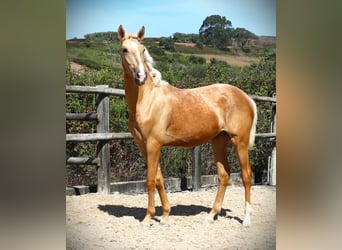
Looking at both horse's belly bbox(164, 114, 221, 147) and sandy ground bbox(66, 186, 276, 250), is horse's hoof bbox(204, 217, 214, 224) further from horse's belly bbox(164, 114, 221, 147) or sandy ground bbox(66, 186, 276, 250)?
horse's belly bbox(164, 114, 221, 147)

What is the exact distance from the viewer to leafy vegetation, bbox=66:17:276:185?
74.0 inches

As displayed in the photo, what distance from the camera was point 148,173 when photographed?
1925 millimetres

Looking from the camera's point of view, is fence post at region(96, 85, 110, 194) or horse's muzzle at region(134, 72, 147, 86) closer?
horse's muzzle at region(134, 72, 147, 86)

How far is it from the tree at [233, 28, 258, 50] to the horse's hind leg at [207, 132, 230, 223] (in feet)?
1.11

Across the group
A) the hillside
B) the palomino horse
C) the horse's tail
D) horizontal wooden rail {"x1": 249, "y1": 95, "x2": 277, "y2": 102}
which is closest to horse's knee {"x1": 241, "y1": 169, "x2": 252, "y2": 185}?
the palomino horse

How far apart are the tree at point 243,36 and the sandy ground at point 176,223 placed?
0.53m

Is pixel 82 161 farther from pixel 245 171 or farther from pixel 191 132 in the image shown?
pixel 245 171

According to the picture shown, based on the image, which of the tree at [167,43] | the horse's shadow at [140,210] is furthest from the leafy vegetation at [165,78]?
the horse's shadow at [140,210]

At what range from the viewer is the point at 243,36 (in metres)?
2.03

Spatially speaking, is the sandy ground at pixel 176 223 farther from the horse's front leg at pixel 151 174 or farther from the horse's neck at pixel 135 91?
the horse's neck at pixel 135 91

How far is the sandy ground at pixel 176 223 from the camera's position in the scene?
1.90m
